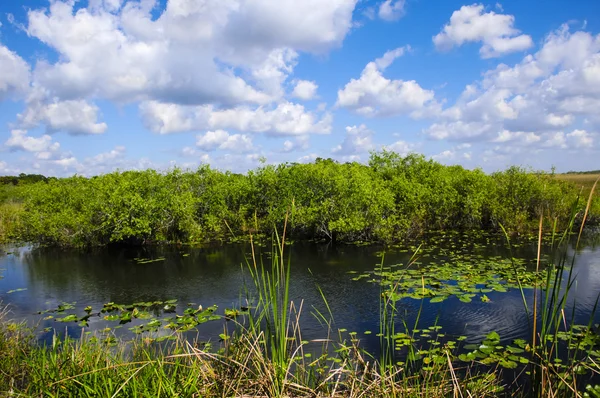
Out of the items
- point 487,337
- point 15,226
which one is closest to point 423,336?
point 487,337

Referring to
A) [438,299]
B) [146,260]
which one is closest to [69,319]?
[146,260]

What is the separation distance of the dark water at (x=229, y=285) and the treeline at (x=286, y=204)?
1442 millimetres

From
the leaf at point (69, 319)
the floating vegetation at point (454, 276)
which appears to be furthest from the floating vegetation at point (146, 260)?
the floating vegetation at point (454, 276)

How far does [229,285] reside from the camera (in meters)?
14.4

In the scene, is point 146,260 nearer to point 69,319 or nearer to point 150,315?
point 69,319

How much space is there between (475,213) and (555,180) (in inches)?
220

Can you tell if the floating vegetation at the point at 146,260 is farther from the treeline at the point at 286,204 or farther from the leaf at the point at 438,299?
the leaf at the point at 438,299

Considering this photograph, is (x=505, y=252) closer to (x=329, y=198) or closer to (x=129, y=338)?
(x=329, y=198)

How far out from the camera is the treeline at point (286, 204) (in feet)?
70.3

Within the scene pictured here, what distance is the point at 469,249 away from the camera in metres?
18.3

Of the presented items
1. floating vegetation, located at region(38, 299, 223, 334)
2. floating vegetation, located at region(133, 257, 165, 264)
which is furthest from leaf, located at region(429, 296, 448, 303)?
floating vegetation, located at region(133, 257, 165, 264)

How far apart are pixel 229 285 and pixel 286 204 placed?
10046 millimetres

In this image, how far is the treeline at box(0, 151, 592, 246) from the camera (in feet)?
70.3

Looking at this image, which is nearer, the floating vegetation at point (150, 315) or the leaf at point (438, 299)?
the floating vegetation at point (150, 315)
